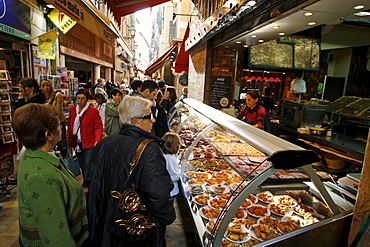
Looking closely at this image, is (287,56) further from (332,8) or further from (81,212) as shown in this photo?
(81,212)

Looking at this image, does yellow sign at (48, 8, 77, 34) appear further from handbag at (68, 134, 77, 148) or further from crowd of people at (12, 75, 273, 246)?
crowd of people at (12, 75, 273, 246)

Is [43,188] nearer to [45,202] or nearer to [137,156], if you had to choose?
[45,202]

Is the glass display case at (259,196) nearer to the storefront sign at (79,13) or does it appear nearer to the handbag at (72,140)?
the handbag at (72,140)

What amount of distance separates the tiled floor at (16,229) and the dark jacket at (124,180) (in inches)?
63.9

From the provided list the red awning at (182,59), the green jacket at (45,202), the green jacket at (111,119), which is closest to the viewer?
the green jacket at (45,202)

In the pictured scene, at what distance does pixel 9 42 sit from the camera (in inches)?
211

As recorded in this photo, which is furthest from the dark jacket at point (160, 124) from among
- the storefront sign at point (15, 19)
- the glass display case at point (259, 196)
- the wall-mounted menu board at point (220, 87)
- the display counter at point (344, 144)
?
the storefront sign at point (15, 19)

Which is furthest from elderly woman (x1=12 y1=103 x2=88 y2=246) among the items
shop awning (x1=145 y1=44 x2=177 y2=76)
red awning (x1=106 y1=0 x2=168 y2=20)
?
shop awning (x1=145 y1=44 x2=177 y2=76)

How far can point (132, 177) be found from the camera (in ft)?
5.62

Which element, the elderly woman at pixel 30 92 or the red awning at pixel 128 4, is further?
the red awning at pixel 128 4

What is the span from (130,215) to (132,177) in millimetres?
285

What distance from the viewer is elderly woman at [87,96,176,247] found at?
5.55 ft

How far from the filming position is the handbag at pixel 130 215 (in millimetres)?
1681

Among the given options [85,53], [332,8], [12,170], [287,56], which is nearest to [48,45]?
[12,170]
